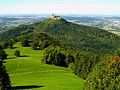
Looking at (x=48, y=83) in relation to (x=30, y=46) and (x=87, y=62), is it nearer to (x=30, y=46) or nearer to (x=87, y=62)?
(x=87, y=62)

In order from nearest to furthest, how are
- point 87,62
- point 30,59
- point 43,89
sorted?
point 43,89, point 87,62, point 30,59

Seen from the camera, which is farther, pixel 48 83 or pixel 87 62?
pixel 87 62

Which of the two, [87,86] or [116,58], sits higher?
[116,58]

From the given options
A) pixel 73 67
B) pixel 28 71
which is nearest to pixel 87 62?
pixel 73 67

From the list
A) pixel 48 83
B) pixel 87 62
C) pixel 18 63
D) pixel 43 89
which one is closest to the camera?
pixel 43 89

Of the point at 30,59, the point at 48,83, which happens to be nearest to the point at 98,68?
the point at 48,83

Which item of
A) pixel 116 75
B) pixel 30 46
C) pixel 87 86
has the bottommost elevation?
pixel 30 46

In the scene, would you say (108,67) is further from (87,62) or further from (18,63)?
(18,63)
